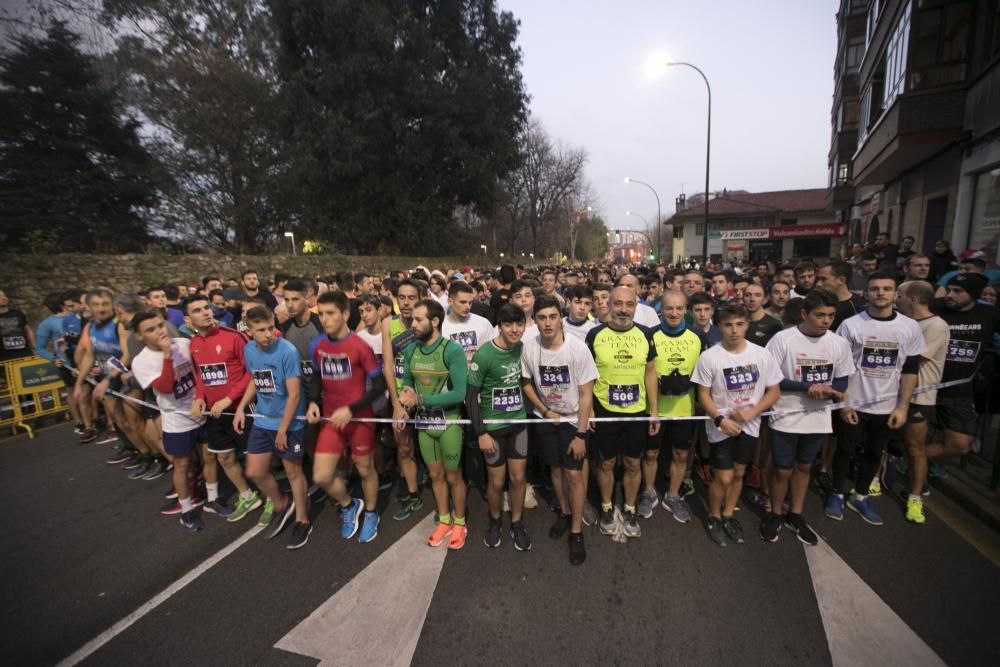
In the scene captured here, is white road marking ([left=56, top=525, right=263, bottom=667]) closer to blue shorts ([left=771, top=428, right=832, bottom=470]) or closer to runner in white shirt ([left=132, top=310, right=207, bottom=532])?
runner in white shirt ([left=132, top=310, right=207, bottom=532])

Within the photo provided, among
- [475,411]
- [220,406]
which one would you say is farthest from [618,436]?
[220,406]

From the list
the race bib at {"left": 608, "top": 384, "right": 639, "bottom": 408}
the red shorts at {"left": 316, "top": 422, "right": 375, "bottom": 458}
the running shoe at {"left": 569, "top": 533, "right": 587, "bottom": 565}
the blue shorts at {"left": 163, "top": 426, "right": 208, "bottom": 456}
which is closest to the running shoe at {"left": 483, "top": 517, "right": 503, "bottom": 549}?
the running shoe at {"left": 569, "top": 533, "right": 587, "bottom": 565}

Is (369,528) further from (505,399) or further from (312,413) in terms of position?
(505,399)

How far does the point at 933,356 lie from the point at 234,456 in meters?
6.78

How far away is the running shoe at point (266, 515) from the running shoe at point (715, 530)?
4081mm

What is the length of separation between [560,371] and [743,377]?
1.53 m

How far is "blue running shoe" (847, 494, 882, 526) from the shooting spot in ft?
12.5

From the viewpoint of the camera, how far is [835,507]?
3922 millimetres

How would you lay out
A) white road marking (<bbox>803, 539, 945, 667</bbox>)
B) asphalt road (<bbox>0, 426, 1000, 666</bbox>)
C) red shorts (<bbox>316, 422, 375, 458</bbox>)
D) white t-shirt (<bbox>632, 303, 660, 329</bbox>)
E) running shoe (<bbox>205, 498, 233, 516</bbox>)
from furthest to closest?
1. white t-shirt (<bbox>632, 303, 660, 329</bbox>)
2. running shoe (<bbox>205, 498, 233, 516</bbox>)
3. red shorts (<bbox>316, 422, 375, 458</bbox>)
4. asphalt road (<bbox>0, 426, 1000, 666</bbox>)
5. white road marking (<bbox>803, 539, 945, 667</bbox>)

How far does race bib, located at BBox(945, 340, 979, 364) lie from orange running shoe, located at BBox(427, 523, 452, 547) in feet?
16.4

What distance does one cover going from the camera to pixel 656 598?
9.96 ft

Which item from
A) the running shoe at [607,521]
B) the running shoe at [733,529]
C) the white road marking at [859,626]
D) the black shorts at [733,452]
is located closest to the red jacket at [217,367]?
the running shoe at [607,521]

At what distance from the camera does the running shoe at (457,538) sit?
3.67m

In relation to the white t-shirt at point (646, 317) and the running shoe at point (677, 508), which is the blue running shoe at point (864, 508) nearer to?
the running shoe at point (677, 508)
